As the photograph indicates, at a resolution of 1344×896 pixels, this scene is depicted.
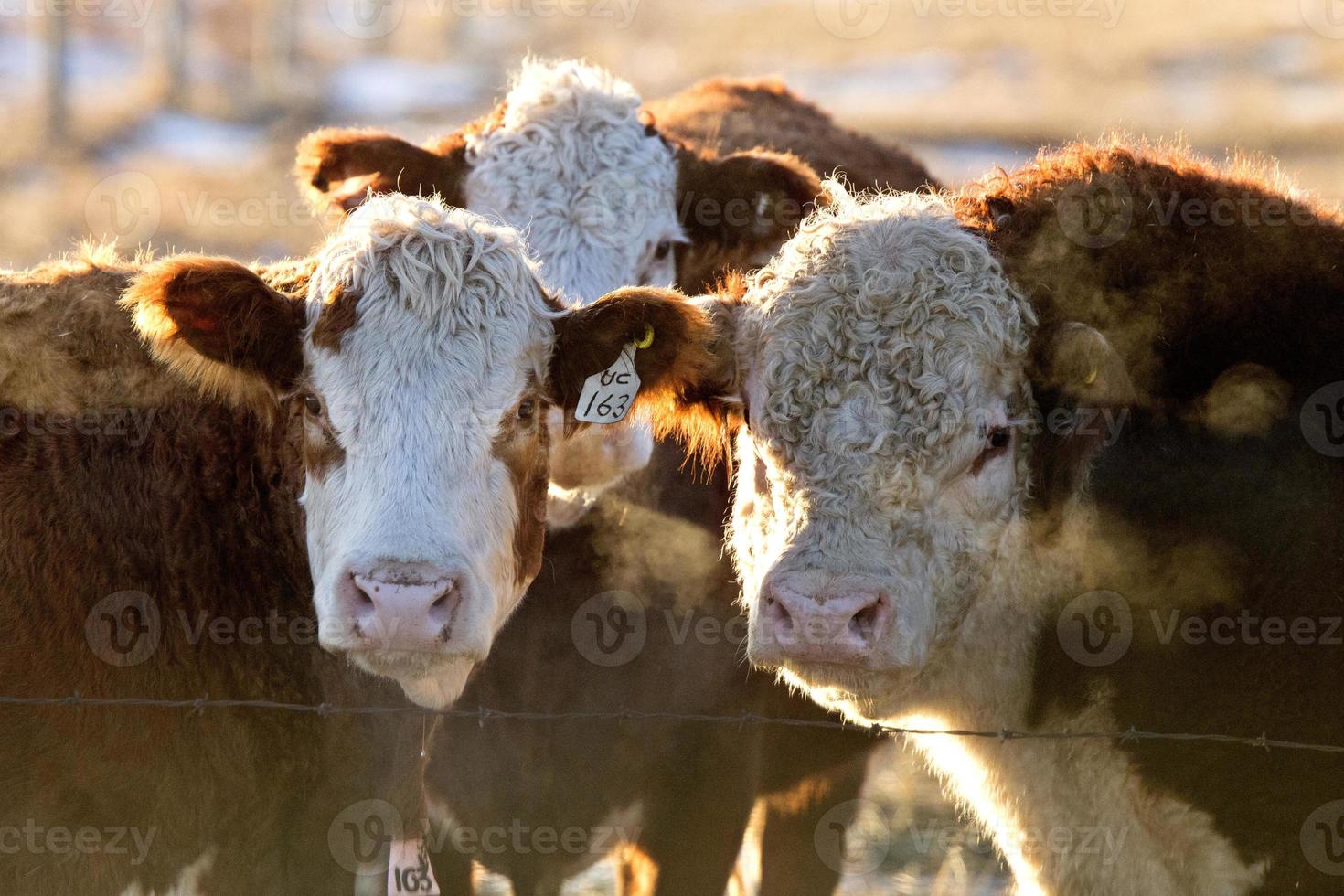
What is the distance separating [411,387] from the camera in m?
3.61

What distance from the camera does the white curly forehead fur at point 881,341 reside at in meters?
3.70

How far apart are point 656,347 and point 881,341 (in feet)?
2.09

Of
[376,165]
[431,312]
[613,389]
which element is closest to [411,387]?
[431,312]

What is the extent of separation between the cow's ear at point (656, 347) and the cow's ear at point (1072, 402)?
0.83 m

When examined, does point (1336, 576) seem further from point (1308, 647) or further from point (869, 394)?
point (869, 394)

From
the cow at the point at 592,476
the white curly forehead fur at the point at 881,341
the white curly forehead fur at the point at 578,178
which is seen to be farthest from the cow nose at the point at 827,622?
the white curly forehead fur at the point at 578,178

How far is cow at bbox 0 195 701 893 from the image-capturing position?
11.6ft

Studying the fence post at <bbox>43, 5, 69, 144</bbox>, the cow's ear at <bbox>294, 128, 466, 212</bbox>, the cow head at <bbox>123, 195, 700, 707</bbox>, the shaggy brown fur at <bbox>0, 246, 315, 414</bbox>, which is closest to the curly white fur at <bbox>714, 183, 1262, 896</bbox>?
the cow head at <bbox>123, 195, 700, 707</bbox>

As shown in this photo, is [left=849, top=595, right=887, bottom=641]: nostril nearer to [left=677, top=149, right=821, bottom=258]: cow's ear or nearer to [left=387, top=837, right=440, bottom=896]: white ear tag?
[left=387, top=837, right=440, bottom=896]: white ear tag

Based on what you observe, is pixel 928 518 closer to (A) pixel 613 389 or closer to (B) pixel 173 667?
(A) pixel 613 389

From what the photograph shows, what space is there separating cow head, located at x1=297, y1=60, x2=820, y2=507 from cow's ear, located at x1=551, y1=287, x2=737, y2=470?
55.2 inches

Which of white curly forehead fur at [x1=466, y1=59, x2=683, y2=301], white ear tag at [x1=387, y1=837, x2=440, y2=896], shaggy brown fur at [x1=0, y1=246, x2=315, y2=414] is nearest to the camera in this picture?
shaggy brown fur at [x1=0, y1=246, x2=315, y2=414]

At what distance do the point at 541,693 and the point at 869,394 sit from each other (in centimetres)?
209

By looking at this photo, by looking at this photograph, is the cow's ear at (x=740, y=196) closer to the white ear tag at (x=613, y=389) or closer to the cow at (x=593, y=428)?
the cow at (x=593, y=428)
